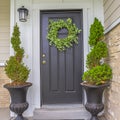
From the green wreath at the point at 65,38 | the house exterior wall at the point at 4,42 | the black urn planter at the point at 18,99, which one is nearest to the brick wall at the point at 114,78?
the green wreath at the point at 65,38

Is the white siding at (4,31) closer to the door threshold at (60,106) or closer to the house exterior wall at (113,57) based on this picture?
the door threshold at (60,106)

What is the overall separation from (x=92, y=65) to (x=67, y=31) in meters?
1.00

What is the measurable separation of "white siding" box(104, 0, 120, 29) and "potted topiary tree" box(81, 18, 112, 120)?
0.25 metres

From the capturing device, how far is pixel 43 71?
4.26m

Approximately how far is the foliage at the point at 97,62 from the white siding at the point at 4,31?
2.21 metres

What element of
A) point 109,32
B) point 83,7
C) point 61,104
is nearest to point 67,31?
point 83,7

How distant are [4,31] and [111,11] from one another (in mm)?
2630

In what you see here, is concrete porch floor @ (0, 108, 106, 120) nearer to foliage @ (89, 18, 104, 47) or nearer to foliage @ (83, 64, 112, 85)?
foliage @ (83, 64, 112, 85)

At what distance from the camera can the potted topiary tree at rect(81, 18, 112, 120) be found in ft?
11.1

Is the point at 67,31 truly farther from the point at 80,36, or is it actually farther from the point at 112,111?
the point at 112,111

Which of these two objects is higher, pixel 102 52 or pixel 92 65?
pixel 102 52

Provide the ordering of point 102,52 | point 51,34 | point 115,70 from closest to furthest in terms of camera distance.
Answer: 1. point 115,70
2. point 102,52
3. point 51,34

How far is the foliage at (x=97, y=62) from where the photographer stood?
341cm

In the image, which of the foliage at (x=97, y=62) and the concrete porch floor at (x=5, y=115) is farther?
the concrete porch floor at (x=5, y=115)
